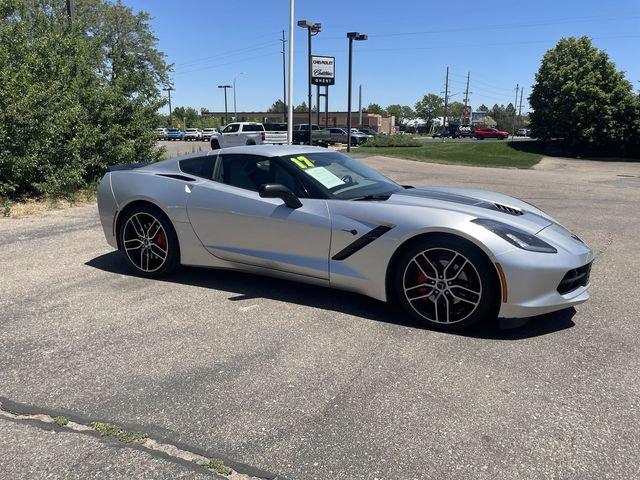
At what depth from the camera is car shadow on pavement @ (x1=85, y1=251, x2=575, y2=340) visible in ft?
12.6

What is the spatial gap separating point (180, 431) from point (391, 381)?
4.06 feet

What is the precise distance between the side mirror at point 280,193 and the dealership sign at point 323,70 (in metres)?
35.6

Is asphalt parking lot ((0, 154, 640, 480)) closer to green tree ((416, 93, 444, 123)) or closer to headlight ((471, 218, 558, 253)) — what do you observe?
headlight ((471, 218, 558, 253))

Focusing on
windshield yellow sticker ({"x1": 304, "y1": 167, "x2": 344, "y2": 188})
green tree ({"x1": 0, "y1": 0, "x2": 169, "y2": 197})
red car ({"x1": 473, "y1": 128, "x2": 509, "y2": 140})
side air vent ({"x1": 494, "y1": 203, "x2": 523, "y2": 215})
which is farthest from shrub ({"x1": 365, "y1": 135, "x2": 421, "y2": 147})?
side air vent ({"x1": 494, "y1": 203, "x2": 523, "y2": 215})

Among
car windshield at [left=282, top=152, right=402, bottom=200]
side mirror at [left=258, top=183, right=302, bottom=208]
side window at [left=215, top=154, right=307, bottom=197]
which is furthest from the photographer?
side window at [left=215, top=154, right=307, bottom=197]

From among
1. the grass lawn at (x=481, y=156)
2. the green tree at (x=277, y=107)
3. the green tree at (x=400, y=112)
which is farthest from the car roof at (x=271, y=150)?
the green tree at (x=400, y=112)

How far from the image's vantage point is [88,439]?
2.54 meters

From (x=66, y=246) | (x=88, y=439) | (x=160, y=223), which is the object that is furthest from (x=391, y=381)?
(x=66, y=246)

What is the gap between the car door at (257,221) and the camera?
4.22 m

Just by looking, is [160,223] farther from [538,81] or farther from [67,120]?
[538,81]

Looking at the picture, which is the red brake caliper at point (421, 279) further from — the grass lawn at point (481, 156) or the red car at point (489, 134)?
the red car at point (489, 134)

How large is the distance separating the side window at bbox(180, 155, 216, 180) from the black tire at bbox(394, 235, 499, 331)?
2095mm

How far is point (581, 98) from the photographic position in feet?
101

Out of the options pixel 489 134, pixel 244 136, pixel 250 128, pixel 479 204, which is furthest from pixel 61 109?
pixel 489 134
